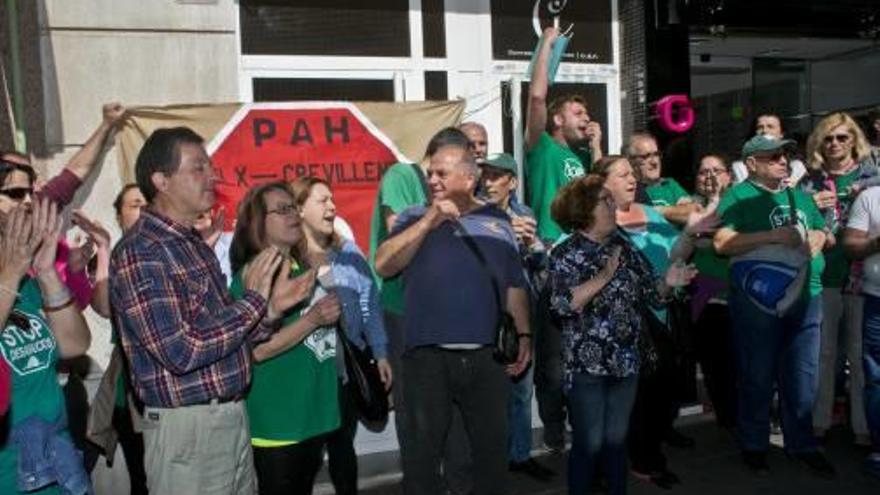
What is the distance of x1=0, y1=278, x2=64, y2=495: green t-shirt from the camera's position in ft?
9.52

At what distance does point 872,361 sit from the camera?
224 inches

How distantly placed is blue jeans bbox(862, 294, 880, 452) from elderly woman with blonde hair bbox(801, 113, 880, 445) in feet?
1.34

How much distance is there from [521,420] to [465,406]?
60.3 inches

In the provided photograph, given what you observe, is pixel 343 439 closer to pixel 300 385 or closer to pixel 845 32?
pixel 300 385

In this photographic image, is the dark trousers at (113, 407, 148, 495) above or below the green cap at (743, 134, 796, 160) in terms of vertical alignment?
below

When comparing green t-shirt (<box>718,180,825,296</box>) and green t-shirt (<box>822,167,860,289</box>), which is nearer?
green t-shirt (<box>718,180,825,296</box>)

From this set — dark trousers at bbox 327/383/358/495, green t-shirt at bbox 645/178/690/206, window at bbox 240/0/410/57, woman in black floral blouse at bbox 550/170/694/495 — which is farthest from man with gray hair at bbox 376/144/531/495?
window at bbox 240/0/410/57

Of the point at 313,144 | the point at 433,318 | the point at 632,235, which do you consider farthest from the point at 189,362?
the point at 313,144

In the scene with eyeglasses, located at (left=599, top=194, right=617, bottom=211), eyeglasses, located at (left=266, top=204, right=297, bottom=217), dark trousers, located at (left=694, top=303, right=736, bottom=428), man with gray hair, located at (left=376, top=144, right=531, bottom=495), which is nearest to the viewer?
eyeglasses, located at (left=266, top=204, right=297, bottom=217)

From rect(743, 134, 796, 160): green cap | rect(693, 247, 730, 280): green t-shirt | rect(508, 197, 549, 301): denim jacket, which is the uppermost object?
rect(743, 134, 796, 160): green cap

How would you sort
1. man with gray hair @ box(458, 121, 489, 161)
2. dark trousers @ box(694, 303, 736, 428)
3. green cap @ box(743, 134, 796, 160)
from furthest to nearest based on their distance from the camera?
dark trousers @ box(694, 303, 736, 428) < green cap @ box(743, 134, 796, 160) < man with gray hair @ box(458, 121, 489, 161)

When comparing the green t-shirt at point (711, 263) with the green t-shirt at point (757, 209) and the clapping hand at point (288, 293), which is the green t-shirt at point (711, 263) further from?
the clapping hand at point (288, 293)

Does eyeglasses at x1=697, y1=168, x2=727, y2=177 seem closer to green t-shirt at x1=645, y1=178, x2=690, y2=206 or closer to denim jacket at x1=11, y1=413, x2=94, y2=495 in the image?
green t-shirt at x1=645, y1=178, x2=690, y2=206

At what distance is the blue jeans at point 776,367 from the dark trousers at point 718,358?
25.2 inches
